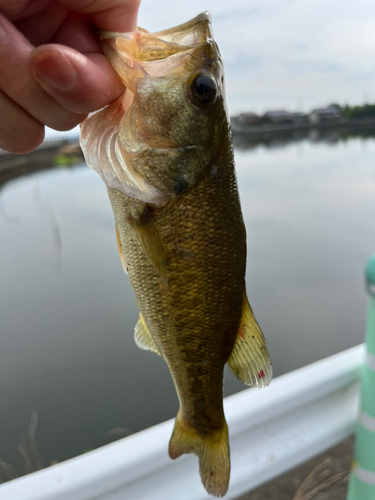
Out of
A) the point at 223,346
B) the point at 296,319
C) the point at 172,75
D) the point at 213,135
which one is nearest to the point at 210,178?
the point at 213,135

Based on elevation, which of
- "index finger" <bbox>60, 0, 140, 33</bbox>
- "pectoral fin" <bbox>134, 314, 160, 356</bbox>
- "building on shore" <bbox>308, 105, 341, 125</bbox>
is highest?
"index finger" <bbox>60, 0, 140, 33</bbox>

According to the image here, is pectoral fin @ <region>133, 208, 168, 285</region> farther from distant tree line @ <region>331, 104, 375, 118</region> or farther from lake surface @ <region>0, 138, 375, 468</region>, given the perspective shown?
distant tree line @ <region>331, 104, 375, 118</region>

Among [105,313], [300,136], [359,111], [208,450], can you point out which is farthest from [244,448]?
[300,136]

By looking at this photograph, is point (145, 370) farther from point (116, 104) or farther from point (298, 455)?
point (116, 104)

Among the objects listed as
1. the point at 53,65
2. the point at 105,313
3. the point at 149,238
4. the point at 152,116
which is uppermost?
the point at 53,65

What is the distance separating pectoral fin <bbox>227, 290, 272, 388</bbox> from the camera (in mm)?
938

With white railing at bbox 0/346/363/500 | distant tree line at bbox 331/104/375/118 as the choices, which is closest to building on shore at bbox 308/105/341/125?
distant tree line at bbox 331/104/375/118

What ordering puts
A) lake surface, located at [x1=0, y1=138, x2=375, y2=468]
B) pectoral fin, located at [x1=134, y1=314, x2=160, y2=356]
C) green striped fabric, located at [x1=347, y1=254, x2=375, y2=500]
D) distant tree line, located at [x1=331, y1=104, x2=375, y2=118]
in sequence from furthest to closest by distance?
distant tree line, located at [x1=331, y1=104, x2=375, y2=118], lake surface, located at [x1=0, y1=138, x2=375, y2=468], green striped fabric, located at [x1=347, y1=254, x2=375, y2=500], pectoral fin, located at [x1=134, y1=314, x2=160, y2=356]

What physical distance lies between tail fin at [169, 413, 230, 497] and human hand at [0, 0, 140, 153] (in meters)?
0.96

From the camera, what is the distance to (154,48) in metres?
0.72

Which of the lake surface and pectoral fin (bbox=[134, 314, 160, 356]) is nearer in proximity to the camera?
pectoral fin (bbox=[134, 314, 160, 356])

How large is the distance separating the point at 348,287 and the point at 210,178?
696cm

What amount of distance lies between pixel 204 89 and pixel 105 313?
5.20 meters

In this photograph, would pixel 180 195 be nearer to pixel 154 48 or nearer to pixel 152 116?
pixel 152 116
